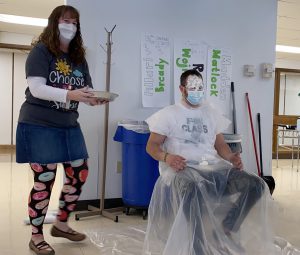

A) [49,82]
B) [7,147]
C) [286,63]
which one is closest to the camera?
[49,82]

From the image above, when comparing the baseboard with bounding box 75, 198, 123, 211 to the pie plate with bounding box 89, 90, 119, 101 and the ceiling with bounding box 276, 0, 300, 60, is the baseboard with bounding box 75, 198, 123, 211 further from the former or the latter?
the ceiling with bounding box 276, 0, 300, 60

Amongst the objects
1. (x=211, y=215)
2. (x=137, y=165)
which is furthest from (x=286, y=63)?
(x=211, y=215)

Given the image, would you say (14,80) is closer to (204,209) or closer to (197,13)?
(197,13)

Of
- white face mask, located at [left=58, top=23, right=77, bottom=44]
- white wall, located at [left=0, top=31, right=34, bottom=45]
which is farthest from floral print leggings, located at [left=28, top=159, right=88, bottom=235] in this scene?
white wall, located at [left=0, top=31, right=34, bottom=45]

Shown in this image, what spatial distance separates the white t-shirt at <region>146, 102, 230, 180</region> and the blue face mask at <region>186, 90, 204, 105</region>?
5 centimetres

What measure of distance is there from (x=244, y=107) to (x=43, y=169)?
229cm

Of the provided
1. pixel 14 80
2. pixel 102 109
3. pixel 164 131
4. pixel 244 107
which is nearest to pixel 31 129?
pixel 164 131

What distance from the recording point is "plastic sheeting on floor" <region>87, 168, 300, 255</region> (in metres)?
1.63

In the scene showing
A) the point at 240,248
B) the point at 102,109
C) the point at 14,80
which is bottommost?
the point at 240,248

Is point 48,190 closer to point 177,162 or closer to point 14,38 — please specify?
point 177,162

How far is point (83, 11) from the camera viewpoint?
2949 millimetres

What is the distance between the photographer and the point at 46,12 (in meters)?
5.03

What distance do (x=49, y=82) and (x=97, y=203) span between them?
4.89 feet

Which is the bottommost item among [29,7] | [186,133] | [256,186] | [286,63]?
[256,186]
